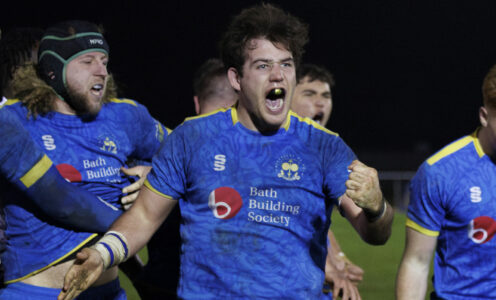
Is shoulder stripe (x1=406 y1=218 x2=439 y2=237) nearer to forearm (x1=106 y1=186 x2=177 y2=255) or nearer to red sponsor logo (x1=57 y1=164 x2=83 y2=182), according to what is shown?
forearm (x1=106 y1=186 x2=177 y2=255)

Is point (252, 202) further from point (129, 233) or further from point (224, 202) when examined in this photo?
point (129, 233)

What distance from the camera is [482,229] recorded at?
3.75m

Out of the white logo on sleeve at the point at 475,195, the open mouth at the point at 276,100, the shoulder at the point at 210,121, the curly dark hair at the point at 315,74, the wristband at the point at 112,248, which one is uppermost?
the curly dark hair at the point at 315,74

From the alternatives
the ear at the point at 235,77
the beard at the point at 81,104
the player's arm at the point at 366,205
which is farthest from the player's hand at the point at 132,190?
→ the player's arm at the point at 366,205

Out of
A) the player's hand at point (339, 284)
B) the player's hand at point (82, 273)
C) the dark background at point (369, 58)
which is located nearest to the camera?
the player's hand at point (82, 273)

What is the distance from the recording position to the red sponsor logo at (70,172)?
374cm

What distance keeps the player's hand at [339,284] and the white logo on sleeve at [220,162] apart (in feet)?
5.38

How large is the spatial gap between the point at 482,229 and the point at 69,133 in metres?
2.23

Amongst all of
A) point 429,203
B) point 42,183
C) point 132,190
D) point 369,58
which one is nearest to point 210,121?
point 132,190

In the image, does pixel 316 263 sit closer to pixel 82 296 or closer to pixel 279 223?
pixel 279 223

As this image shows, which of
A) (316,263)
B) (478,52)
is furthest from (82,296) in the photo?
(478,52)

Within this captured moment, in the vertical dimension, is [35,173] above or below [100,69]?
below

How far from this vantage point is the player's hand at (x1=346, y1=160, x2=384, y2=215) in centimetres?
274

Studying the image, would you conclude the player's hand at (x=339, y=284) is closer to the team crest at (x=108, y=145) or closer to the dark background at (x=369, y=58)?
the team crest at (x=108, y=145)
